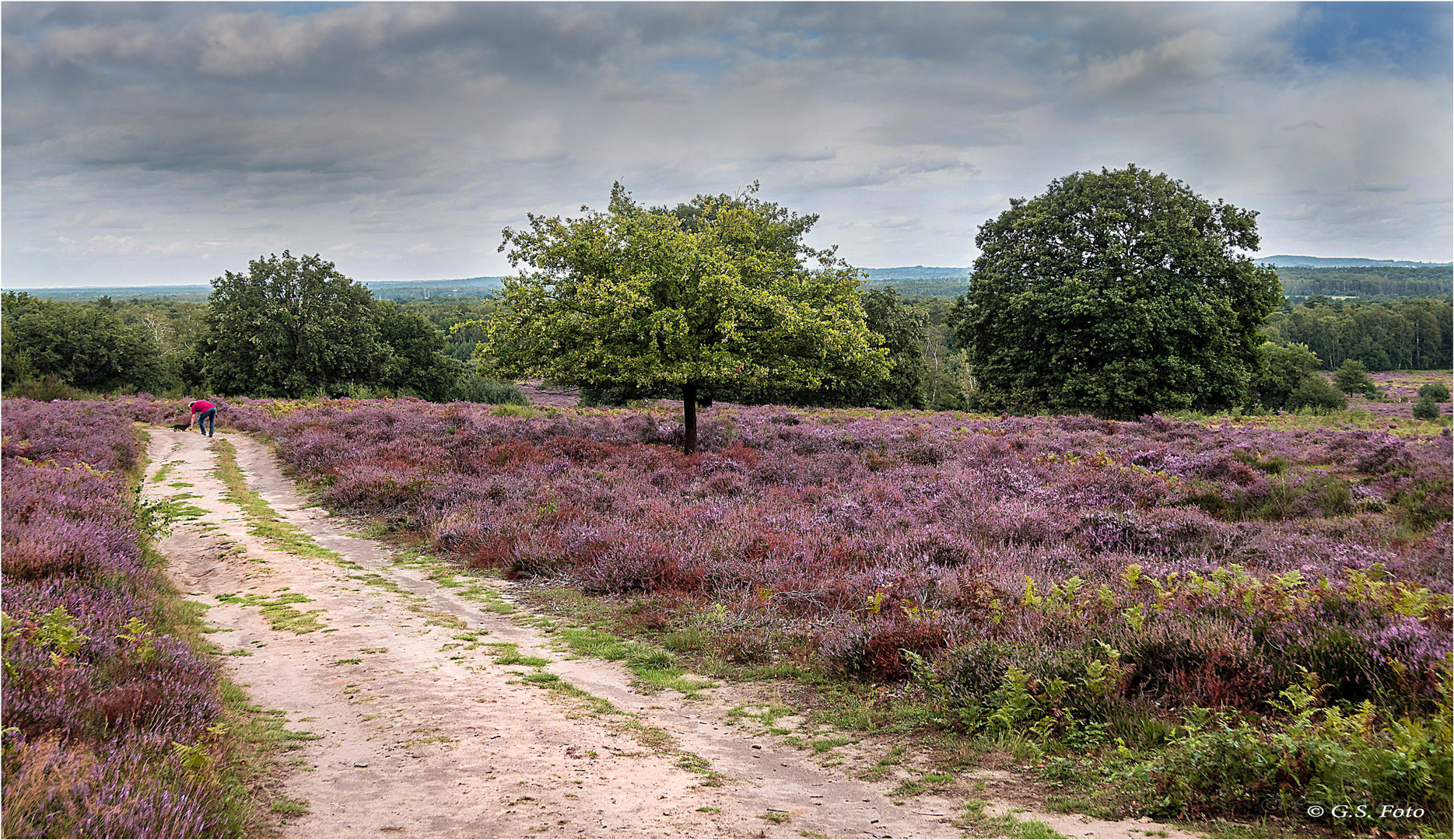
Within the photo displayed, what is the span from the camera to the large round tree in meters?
28.3

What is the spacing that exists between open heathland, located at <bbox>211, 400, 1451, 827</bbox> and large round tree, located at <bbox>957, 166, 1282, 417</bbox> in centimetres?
822

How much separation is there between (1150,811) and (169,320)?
143 m

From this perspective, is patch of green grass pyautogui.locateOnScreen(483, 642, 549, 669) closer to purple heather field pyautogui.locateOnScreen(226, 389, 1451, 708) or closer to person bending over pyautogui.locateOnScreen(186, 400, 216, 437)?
purple heather field pyautogui.locateOnScreen(226, 389, 1451, 708)

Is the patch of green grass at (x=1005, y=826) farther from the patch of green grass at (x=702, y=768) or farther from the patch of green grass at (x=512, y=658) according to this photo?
the patch of green grass at (x=512, y=658)

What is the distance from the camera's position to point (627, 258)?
17750 mm

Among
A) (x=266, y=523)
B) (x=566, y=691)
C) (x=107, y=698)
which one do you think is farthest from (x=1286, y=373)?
(x=107, y=698)

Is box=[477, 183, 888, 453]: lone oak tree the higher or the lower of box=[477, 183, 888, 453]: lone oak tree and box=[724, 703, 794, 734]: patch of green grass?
the higher

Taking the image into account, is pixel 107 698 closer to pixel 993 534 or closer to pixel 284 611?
pixel 284 611

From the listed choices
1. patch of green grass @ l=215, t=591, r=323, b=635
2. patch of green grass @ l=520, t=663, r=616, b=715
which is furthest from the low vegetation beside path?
patch of green grass @ l=520, t=663, r=616, b=715

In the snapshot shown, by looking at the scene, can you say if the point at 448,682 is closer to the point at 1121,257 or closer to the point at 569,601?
the point at 569,601

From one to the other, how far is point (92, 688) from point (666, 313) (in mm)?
12683

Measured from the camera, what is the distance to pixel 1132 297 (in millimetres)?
28703

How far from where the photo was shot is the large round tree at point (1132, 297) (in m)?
28.3

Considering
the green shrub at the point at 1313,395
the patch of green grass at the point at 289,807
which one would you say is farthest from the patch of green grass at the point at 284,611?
the green shrub at the point at 1313,395
